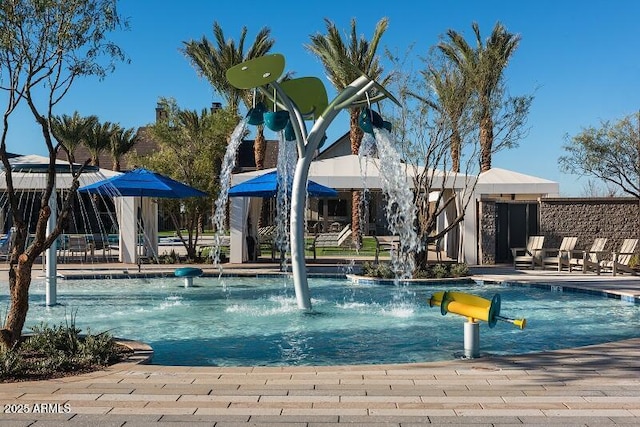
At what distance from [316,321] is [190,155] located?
1207 cm

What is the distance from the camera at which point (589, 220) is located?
19.2m

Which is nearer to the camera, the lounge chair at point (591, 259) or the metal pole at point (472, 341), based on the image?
the metal pole at point (472, 341)

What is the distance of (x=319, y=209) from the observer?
39844 mm

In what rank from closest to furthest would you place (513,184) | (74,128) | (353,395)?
(353,395) < (513,184) < (74,128)

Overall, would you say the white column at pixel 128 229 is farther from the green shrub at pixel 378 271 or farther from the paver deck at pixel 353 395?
the paver deck at pixel 353 395

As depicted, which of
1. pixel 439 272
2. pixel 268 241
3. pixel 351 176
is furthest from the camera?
pixel 268 241

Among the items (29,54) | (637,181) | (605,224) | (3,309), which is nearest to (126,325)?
(3,309)

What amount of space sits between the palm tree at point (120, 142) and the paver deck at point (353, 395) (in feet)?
116

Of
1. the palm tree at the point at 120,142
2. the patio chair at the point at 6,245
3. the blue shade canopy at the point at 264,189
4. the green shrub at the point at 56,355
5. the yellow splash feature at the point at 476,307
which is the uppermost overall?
the palm tree at the point at 120,142

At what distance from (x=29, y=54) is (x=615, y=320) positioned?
8.94 m

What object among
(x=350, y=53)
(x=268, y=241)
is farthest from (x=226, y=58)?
(x=268, y=241)

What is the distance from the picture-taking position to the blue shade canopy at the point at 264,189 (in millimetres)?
16328

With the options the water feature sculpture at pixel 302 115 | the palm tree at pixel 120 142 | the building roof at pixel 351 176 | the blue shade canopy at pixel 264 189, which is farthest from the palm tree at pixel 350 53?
the palm tree at pixel 120 142

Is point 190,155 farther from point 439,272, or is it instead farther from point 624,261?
point 624,261
